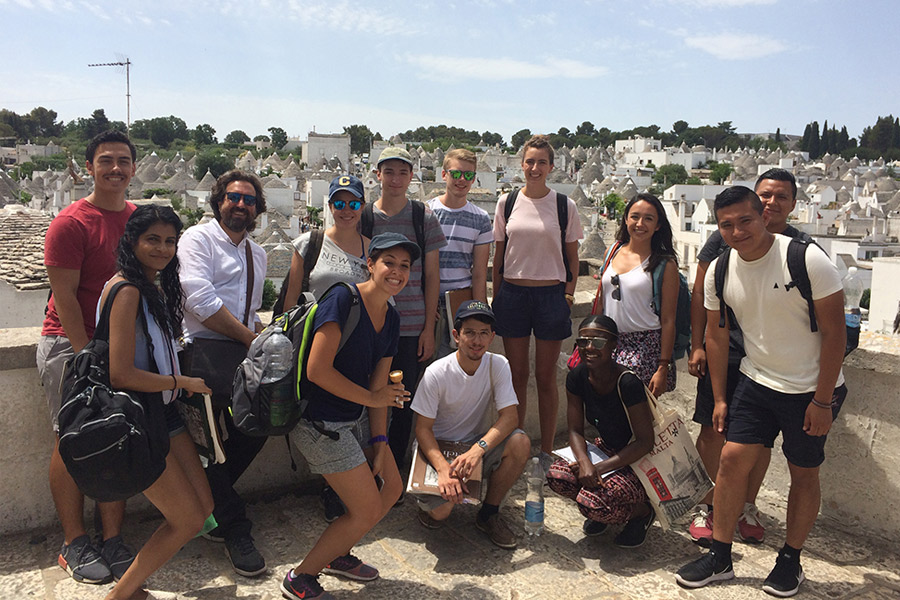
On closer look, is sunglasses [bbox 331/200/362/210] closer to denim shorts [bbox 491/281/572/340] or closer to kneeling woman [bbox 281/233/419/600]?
kneeling woman [bbox 281/233/419/600]

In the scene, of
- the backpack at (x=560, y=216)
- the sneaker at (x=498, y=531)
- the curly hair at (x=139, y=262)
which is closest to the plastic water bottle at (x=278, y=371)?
the curly hair at (x=139, y=262)

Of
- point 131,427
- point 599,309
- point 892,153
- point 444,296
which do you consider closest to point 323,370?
point 131,427

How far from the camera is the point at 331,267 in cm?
370

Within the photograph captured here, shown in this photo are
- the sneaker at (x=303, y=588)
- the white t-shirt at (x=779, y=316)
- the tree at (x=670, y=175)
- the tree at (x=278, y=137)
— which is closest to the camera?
the sneaker at (x=303, y=588)

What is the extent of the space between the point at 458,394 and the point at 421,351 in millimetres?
459

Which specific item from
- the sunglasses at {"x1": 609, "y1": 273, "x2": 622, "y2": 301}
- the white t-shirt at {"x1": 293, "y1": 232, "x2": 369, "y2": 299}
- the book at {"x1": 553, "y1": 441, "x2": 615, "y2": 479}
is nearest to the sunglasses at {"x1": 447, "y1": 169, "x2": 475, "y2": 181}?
the white t-shirt at {"x1": 293, "y1": 232, "x2": 369, "y2": 299}

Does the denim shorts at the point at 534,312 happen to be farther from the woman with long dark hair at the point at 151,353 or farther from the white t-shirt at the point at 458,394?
the woman with long dark hair at the point at 151,353

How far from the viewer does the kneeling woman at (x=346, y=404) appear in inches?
116

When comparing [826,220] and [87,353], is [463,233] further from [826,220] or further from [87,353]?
[826,220]

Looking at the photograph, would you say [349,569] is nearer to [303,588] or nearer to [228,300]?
[303,588]

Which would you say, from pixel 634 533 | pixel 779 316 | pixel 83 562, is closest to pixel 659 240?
pixel 779 316

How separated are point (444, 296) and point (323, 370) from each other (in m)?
1.44

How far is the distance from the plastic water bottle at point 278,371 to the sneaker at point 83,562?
1080 mm

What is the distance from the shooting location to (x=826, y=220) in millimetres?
54500
